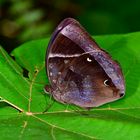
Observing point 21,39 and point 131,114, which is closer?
point 131,114

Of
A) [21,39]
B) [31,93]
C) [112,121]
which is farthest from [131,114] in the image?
[21,39]

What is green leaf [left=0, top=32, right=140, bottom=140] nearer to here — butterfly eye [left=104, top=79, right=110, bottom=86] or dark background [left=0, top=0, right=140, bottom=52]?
butterfly eye [left=104, top=79, right=110, bottom=86]

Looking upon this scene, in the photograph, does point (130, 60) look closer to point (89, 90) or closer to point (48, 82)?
point (89, 90)

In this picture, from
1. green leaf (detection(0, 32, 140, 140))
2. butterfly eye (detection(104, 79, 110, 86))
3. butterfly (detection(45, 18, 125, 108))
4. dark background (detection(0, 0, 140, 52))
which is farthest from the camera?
dark background (detection(0, 0, 140, 52))

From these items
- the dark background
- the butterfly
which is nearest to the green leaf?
the butterfly

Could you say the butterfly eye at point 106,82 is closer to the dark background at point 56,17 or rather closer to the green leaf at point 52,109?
the green leaf at point 52,109

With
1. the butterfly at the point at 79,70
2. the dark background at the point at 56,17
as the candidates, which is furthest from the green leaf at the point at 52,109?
the dark background at the point at 56,17
